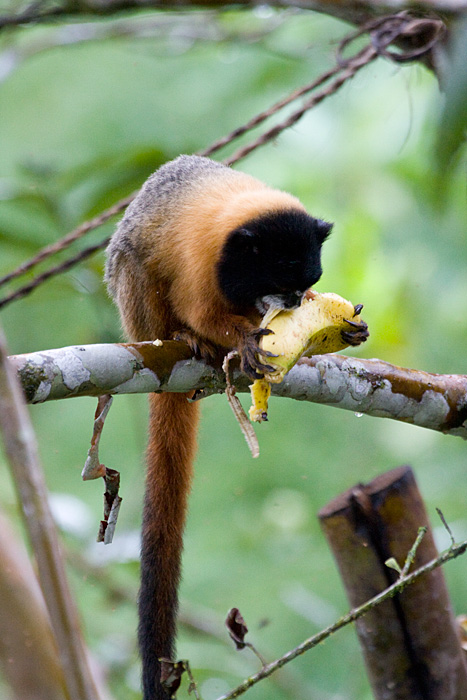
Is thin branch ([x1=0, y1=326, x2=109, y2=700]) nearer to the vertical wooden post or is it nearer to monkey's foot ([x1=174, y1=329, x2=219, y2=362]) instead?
monkey's foot ([x1=174, y1=329, x2=219, y2=362])

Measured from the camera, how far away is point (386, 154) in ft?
26.2

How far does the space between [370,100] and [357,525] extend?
7.82 metres

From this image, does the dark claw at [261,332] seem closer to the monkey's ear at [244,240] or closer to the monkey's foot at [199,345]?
the monkey's foot at [199,345]

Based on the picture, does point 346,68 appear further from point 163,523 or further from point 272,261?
point 163,523

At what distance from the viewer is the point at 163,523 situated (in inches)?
94.0

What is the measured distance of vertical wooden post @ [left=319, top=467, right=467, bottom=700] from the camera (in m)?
2.40

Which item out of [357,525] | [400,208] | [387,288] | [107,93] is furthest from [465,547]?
[107,93]

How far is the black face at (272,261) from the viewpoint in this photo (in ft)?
7.75

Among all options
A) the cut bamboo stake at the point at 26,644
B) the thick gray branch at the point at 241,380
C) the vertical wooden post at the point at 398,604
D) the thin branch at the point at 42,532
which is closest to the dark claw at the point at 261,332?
the thick gray branch at the point at 241,380

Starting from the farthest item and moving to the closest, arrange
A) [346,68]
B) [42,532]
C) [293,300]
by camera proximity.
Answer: [346,68], [293,300], [42,532]

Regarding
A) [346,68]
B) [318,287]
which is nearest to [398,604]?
[346,68]

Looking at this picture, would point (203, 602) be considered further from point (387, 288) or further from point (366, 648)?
point (387, 288)

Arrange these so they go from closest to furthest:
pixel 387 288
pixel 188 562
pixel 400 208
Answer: pixel 188 562, pixel 387 288, pixel 400 208

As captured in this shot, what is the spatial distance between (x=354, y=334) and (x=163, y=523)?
0.88m
